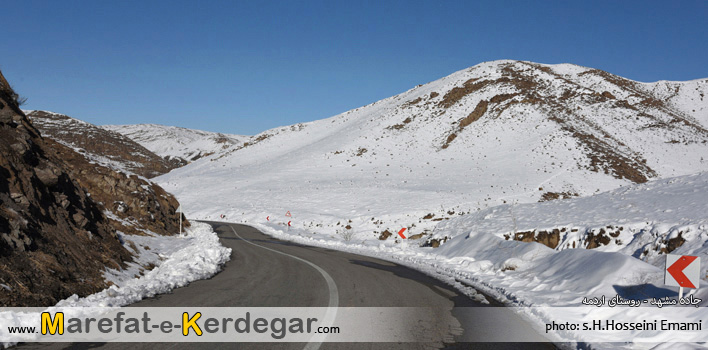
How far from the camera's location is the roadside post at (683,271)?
6.66m

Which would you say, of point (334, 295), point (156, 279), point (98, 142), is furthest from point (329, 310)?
point (98, 142)

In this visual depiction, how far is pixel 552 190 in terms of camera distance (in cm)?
4228

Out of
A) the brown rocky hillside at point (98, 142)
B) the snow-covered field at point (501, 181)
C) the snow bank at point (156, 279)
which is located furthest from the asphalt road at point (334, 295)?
the brown rocky hillside at point (98, 142)

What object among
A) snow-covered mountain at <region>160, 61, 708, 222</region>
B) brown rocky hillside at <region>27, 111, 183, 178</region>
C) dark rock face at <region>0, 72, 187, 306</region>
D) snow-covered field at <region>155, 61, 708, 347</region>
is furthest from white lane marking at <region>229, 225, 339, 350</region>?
brown rocky hillside at <region>27, 111, 183, 178</region>

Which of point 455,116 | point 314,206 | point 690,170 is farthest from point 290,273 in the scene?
point 455,116

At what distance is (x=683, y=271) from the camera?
6.78 m

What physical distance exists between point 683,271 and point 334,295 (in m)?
6.11

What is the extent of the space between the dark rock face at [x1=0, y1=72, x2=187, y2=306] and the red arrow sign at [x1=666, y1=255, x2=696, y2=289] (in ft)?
33.2

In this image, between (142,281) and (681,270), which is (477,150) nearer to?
(681,270)

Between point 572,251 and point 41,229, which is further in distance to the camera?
point 572,251

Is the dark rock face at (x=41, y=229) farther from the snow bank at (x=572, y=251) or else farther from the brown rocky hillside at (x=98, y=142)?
the brown rocky hillside at (x=98, y=142)

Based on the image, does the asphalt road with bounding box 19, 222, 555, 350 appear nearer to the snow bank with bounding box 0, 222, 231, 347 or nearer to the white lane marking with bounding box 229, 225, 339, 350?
the white lane marking with bounding box 229, 225, 339, 350

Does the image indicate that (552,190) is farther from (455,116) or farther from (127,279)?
(127,279)

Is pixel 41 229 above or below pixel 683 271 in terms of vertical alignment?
below
